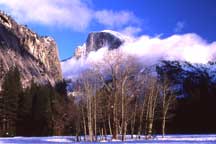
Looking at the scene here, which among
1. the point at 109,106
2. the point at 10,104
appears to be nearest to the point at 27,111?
the point at 10,104

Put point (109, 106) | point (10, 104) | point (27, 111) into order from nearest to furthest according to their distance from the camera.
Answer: point (109, 106), point (10, 104), point (27, 111)

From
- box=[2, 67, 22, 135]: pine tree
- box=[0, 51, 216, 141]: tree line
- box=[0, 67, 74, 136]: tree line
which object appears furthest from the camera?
box=[0, 67, 74, 136]: tree line

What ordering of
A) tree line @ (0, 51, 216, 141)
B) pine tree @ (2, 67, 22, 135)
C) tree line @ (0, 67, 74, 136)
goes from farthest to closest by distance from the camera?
tree line @ (0, 67, 74, 136) < pine tree @ (2, 67, 22, 135) < tree line @ (0, 51, 216, 141)

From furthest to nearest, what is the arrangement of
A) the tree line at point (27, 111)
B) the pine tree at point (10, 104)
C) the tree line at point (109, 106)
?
the tree line at point (27, 111)
the pine tree at point (10, 104)
the tree line at point (109, 106)

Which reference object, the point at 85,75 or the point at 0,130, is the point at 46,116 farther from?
the point at 85,75

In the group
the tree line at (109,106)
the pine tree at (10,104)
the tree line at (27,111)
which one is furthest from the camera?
the tree line at (27,111)

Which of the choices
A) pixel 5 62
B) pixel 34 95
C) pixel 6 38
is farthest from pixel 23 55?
pixel 34 95

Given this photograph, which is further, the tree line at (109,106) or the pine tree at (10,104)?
the pine tree at (10,104)

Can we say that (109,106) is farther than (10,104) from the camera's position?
No

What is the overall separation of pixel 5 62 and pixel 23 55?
2918 centimetres

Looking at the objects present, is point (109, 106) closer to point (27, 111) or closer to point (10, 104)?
point (10, 104)

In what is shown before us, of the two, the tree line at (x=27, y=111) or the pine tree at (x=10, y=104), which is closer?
the pine tree at (x=10, y=104)

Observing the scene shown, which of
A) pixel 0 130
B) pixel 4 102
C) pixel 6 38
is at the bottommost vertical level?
pixel 0 130

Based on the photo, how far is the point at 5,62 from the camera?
16525 centimetres
